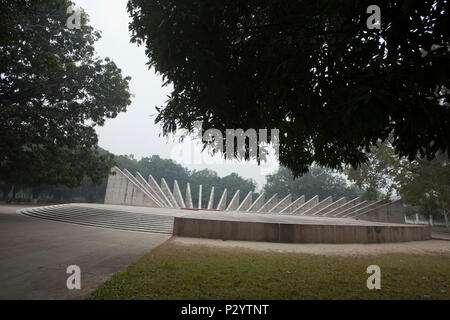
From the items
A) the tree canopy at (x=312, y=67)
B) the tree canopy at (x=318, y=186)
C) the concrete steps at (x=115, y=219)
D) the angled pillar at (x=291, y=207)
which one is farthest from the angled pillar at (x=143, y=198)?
the tree canopy at (x=318, y=186)

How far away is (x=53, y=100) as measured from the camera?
55.6 ft

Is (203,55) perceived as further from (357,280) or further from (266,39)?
(357,280)

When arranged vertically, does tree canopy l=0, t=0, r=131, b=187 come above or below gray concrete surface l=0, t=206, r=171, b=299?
above

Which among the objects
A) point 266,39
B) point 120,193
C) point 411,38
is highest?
point 266,39

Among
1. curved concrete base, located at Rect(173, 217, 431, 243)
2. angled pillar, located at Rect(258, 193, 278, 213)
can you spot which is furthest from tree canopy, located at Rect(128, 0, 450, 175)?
A: angled pillar, located at Rect(258, 193, 278, 213)

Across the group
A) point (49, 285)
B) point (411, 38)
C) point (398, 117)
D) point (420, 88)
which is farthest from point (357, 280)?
point (49, 285)

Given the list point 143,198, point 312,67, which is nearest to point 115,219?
point 143,198

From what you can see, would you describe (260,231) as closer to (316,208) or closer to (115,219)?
(115,219)

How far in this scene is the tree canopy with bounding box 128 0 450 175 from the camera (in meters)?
3.59

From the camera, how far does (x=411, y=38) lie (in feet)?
12.7

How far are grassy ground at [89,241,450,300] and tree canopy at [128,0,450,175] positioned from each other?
3292 mm

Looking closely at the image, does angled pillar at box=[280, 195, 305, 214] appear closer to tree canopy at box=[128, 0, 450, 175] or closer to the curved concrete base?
the curved concrete base

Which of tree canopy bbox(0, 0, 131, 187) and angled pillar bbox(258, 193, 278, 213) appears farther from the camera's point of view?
angled pillar bbox(258, 193, 278, 213)
